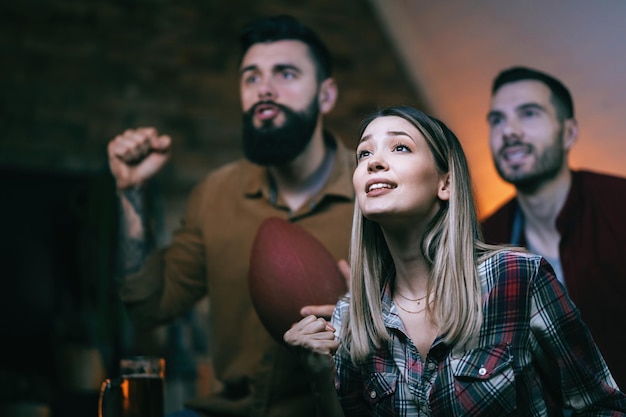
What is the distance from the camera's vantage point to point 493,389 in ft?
5.27

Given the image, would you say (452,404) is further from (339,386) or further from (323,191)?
(323,191)

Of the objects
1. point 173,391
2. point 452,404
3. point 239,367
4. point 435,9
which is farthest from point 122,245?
point 435,9

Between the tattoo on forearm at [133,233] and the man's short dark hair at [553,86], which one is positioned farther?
the man's short dark hair at [553,86]

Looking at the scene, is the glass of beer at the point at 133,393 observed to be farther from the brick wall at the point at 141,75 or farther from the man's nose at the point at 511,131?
the brick wall at the point at 141,75

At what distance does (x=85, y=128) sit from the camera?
4.16 m

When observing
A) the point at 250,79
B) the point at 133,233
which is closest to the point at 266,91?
the point at 250,79

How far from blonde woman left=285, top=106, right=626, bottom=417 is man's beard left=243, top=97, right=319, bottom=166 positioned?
2.48 ft

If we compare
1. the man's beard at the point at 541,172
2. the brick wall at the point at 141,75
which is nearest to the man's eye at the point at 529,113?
the man's beard at the point at 541,172

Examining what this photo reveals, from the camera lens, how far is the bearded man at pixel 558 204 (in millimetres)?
2439

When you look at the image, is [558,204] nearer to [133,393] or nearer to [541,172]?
[541,172]

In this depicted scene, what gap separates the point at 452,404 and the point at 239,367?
1.03m

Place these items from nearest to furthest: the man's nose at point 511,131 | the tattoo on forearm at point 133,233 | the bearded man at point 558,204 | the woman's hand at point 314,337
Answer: the woman's hand at point 314,337, the bearded man at point 558,204, the tattoo on forearm at point 133,233, the man's nose at point 511,131

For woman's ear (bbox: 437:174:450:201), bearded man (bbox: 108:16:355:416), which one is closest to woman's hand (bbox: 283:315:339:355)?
woman's ear (bbox: 437:174:450:201)

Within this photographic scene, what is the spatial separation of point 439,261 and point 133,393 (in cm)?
82
